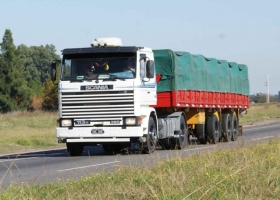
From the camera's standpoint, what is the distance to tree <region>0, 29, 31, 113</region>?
75375 mm

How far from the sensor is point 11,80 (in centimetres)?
7581

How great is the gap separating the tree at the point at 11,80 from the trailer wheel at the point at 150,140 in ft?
177

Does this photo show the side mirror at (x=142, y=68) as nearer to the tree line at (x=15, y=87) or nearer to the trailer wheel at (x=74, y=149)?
the trailer wheel at (x=74, y=149)

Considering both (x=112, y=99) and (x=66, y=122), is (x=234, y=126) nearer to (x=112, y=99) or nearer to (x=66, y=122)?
(x=112, y=99)

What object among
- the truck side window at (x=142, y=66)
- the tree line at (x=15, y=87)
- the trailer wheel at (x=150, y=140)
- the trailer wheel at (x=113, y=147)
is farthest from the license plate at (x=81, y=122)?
the tree line at (x=15, y=87)

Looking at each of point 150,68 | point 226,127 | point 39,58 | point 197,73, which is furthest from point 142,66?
point 39,58

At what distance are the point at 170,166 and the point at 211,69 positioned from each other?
1568 cm

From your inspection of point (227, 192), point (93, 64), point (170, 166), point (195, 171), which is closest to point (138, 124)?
point (93, 64)

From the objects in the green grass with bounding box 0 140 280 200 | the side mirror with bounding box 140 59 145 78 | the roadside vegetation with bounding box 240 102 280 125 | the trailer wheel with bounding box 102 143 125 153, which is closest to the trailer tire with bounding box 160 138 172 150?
the trailer wheel with bounding box 102 143 125 153

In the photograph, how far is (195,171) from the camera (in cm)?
1223

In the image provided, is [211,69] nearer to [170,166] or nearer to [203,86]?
[203,86]

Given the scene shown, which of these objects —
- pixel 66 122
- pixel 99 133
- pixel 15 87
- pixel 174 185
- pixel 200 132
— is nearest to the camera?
pixel 174 185

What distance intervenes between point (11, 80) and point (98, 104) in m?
56.1

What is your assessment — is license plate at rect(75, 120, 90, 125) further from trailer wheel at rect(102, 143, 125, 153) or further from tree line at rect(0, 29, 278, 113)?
tree line at rect(0, 29, 278, 113)
